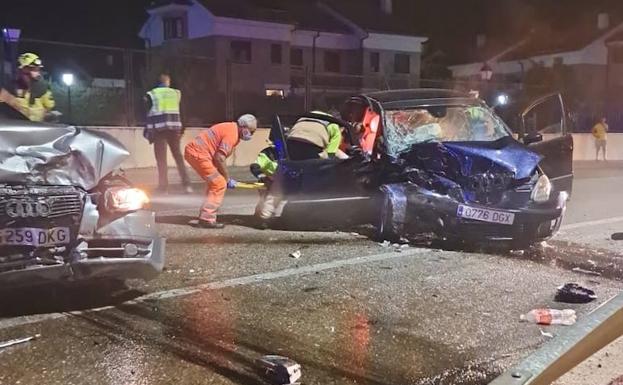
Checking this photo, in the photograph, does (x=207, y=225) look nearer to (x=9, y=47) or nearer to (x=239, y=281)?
(x=239, y=281)

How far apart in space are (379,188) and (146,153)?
360 inches

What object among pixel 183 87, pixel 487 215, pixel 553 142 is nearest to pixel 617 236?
pixel 553 142

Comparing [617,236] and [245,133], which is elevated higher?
[245,133]

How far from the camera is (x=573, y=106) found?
107 ft

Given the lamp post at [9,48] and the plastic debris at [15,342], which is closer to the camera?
the plastic debris at [15,342]

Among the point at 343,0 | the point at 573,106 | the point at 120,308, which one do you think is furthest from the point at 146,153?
the point at 343,0

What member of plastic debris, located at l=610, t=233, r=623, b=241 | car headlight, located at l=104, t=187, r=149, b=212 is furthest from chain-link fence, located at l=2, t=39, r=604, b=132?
car headlight, located at l=104, t=187, r=149, b=212

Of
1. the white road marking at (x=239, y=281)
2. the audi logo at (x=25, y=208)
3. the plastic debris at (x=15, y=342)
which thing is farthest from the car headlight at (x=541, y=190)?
the plastic debris at (x=15, y=342)

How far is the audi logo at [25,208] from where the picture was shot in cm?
411

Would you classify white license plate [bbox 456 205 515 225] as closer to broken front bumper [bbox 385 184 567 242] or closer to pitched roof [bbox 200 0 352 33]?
broken front bumper [bbox 385 184 567 242]

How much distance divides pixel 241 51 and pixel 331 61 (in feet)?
24.5

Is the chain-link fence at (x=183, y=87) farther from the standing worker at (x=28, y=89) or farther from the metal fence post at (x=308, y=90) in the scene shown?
the standing worker at (x=28, y=89)

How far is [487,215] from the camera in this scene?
6.77 metres

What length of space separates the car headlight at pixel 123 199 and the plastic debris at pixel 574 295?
127 inches
